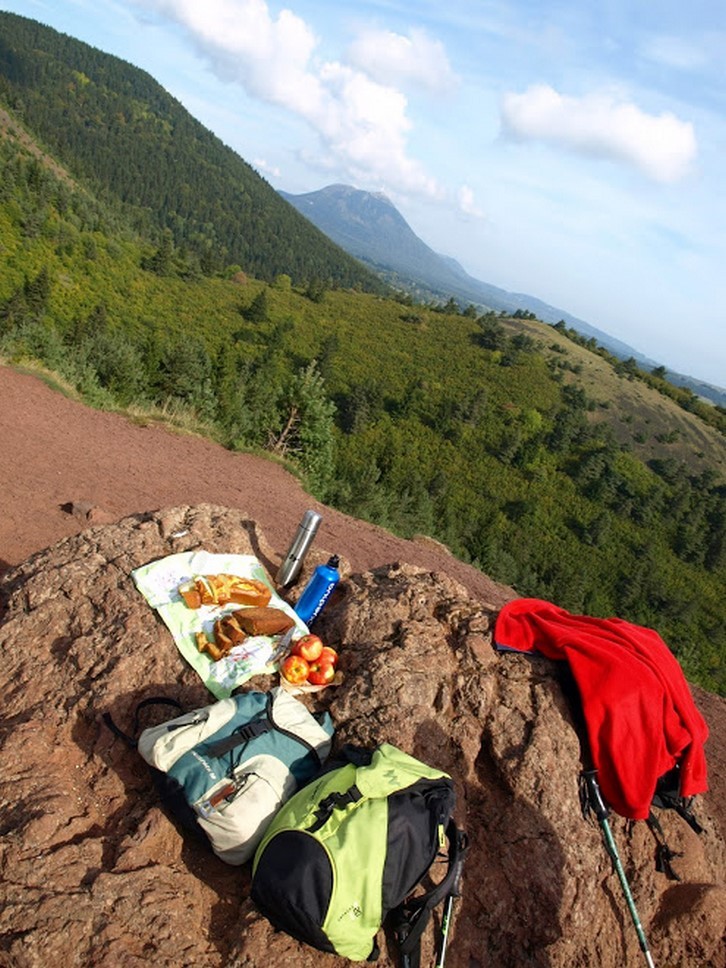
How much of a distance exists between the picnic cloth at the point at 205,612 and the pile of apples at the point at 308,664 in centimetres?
19

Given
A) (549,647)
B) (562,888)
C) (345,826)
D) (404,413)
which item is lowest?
(404,413)

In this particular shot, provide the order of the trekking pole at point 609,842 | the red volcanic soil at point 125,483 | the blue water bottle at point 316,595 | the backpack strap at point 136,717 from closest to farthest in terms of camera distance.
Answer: the trekking pole at point 609,842, the backpack strap at point 136,717, the blue water bottle at point 316,595, the red volcanic soil at point 125,483

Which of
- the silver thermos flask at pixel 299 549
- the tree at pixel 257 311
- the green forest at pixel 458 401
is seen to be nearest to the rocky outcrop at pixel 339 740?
the silver thermos flask at pixel 299 549

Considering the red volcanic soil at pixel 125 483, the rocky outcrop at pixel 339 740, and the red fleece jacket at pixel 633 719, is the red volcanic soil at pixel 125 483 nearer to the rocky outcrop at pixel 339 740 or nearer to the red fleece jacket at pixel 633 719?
the rocky outcrop at pixel 339 740

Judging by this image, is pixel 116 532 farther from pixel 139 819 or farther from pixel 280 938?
pixel 280 938

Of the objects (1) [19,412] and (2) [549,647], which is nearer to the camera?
(2) [549,647]

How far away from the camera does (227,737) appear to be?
9.36 feet

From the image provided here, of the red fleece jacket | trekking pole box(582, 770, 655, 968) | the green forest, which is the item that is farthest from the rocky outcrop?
the green forest

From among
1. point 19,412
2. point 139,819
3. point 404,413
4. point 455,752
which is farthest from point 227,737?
point 404,413

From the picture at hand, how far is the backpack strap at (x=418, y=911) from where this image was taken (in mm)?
2443

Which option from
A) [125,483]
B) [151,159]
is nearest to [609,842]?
[125,483]

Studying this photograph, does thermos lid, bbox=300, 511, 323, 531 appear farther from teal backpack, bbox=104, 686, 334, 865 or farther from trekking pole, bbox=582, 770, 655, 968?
trekking pole, bbox=582, 770, 655, 968

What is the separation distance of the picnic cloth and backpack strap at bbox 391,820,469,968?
1.47 meters

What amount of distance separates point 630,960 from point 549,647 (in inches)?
61.7
